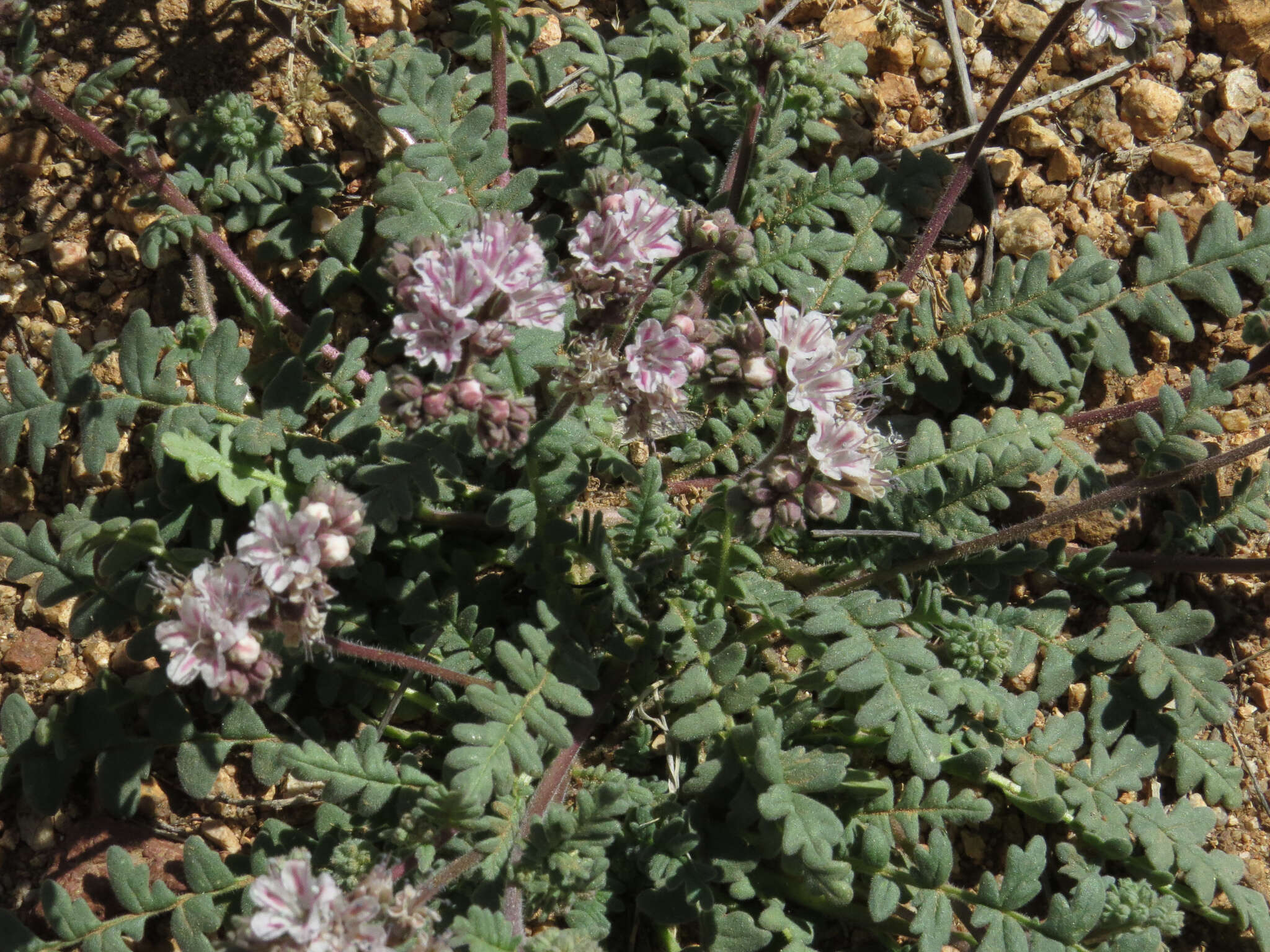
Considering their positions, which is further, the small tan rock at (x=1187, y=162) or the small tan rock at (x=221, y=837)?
the small tan rock at (x=1187, y=162)

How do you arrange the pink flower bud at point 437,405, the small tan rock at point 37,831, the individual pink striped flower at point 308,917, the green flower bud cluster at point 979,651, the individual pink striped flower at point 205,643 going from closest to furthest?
the individual pink striped flower at point 308,917, the individual pink striped flower at point 205,643, the pink flower bud at point 437,405, the green flower bud cluster at point 979,651, the small tan rock at point 37,831

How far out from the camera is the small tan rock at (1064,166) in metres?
6.12

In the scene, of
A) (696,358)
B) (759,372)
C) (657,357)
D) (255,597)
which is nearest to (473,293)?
(657,357)

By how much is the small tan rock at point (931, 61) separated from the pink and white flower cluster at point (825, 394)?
2.81m

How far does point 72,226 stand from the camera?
17.8 feet

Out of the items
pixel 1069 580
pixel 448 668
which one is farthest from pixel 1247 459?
pixel 448 668

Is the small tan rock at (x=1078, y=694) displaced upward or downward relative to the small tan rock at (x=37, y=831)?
downward

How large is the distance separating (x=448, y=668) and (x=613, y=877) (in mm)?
1092

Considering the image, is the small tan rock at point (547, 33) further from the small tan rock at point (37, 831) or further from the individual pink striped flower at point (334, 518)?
the small tan rock at point (37, 831)

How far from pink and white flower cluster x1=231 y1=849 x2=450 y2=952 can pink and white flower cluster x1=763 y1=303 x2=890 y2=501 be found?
2058 mm

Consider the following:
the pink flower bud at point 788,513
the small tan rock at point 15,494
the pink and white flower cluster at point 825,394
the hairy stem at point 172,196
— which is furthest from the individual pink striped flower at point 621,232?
the small tan rock at point 15,494

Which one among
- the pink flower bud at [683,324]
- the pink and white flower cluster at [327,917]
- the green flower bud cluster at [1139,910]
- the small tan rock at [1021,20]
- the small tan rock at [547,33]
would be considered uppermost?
the small tan rock at [547,33]

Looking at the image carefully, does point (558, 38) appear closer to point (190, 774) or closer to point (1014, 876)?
point (190, 774)

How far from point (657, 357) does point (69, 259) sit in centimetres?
325
